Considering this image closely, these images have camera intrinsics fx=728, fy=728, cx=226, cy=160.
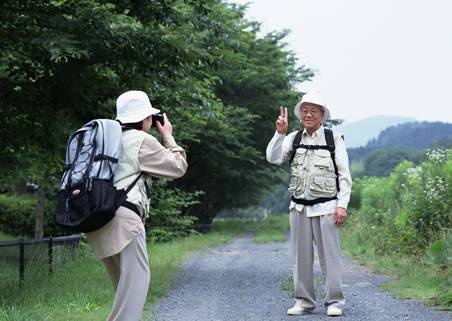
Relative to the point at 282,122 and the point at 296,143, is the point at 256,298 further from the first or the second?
the point at 282,122

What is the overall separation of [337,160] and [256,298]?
2469 mm

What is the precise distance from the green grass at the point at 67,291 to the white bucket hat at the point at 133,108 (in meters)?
2.17

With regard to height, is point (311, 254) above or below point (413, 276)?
above

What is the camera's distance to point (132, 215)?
4.82 meters

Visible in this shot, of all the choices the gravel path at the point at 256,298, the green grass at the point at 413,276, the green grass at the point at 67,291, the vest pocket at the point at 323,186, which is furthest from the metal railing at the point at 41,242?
the green grass at the point at 413,276

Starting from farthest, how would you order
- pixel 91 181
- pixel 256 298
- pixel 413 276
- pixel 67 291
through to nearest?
pixel 413 276
pixel 256 298
pixel 67 291
pixel 91 181

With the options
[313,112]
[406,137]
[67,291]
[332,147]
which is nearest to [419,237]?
[332,147]

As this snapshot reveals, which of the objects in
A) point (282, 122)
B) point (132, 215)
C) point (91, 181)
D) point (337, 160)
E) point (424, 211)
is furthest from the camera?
point (424, 211)

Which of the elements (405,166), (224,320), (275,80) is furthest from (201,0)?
(275,80)

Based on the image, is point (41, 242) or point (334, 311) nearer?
point (334, 311)

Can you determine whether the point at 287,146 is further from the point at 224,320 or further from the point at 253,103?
the point at 253,103

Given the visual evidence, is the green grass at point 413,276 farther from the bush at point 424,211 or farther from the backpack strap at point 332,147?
the backpack strap at point 332,147

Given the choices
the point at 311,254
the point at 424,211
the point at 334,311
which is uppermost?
the point at 424,211

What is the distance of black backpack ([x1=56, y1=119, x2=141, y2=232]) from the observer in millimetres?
4625
